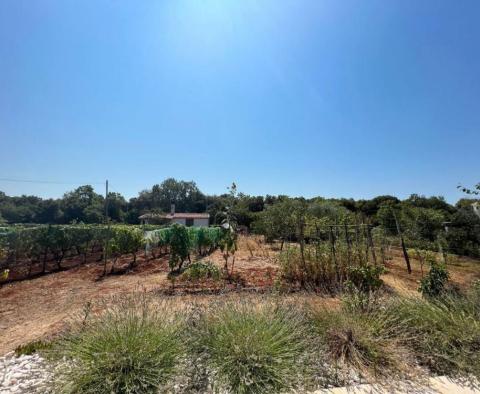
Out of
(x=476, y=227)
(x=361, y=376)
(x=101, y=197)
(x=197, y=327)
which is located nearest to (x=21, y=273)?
(x=197, y=327)

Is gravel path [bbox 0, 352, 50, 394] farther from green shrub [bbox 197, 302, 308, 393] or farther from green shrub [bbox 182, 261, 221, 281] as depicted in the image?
green shrub [bbox 182, 261, 221, 281]

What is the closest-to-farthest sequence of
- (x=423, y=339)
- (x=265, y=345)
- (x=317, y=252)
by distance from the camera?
(x=265, y=345) < (x=423, y=339) < (x=317, y=252)

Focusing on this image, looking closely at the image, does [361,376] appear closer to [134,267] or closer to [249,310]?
[249,310]

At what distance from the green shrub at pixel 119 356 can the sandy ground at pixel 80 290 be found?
1.87 meters

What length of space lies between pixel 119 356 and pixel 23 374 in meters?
1.36

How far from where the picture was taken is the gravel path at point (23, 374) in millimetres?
2364

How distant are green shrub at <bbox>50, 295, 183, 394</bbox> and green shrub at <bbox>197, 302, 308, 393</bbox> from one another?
35 cm

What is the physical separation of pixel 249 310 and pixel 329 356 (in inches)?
36.9

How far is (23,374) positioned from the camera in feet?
8.78

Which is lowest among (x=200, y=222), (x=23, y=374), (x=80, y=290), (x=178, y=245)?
(x=80, y=290)

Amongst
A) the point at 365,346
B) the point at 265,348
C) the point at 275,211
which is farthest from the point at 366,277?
the point at 275,211

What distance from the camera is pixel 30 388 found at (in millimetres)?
2365

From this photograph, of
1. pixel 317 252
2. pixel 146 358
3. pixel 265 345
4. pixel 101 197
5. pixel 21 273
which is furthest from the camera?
pixel 101 197

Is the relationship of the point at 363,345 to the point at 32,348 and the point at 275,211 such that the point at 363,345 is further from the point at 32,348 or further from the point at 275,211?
the point at 275,211
